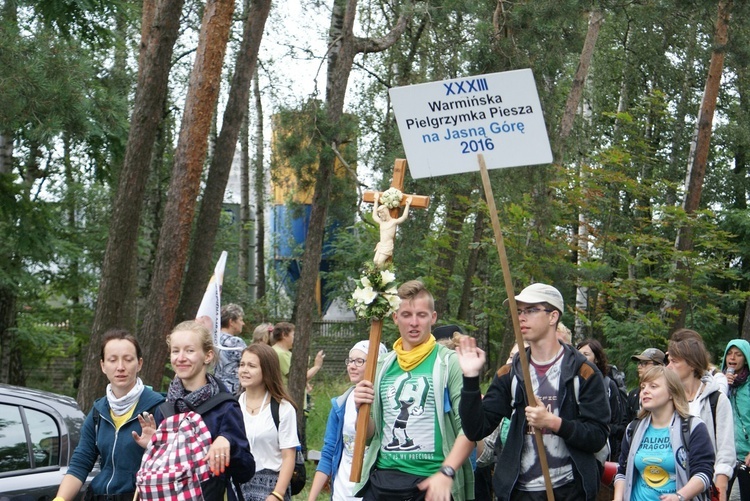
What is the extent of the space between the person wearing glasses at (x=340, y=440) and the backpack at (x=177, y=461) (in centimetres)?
206

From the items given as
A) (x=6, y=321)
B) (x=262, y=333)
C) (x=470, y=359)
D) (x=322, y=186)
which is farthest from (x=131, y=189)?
(x=6, y=321)

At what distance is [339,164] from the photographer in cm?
1683

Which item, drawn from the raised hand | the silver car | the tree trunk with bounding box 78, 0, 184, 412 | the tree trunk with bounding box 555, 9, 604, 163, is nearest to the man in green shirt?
the raised hand

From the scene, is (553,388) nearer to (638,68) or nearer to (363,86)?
(363,86)

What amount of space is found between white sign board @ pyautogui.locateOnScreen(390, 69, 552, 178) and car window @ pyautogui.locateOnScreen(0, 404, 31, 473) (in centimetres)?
293

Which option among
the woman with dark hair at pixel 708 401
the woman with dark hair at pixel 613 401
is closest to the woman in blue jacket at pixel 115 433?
the woman with dark hair at pixel 708 401

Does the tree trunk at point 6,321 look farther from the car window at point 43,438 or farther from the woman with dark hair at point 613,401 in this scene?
the car window at point 43,438

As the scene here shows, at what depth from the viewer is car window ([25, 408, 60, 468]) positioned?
6859 millimetres

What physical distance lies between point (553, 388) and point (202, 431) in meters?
1.76

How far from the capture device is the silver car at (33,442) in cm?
665

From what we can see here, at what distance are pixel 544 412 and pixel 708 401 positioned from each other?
2637mm

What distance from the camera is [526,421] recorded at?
561cm

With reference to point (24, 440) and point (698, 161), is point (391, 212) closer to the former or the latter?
point (24, 440)

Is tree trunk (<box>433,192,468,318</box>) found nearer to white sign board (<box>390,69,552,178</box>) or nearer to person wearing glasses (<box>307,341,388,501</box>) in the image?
person wearing glasses (<box>307,341,388,501</box>)
